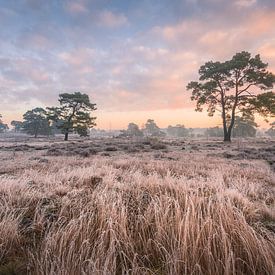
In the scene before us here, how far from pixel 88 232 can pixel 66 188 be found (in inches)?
96.8

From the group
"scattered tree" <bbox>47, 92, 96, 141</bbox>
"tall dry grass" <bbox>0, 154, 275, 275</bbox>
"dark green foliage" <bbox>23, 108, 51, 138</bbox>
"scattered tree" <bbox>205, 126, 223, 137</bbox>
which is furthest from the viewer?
"scattered tree" <bbox>205, 126, 223, 137</bbox>

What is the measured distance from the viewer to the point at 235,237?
9.67ft

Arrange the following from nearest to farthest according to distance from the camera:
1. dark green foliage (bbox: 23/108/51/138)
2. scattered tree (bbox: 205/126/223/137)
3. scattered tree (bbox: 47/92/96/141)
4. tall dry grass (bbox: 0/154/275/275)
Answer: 1. tall dry grass (bbox: 0/154/275/275)
2. scattered tree (bbox: 47/92/96/141)
3. dark green foliage (bbox: 23/108/51/138)
4. scattered tree (bbox: 205/126/223/137)

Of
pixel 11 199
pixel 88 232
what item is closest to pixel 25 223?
pixel 11 199

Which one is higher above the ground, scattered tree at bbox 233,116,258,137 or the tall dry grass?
scattered tree at bbox 233,116,258,137

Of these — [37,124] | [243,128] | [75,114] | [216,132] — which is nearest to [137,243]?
[75,114]

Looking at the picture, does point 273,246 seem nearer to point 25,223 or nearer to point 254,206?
point 254,206

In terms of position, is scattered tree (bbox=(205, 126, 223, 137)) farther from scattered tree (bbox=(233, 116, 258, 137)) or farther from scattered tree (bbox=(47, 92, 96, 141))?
scattered tree (bbox=(47, 92, 96, 141))

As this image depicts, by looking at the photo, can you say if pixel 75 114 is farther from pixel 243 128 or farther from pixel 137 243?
pixel 243 128

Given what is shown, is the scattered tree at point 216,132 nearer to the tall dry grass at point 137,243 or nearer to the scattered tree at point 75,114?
the scattered tree at point 75,114

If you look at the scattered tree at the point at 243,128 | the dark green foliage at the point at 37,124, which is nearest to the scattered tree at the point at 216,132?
the scattered tree at the point at 243,128

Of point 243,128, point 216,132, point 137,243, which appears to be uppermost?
point 243,128

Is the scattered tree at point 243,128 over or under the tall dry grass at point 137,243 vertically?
over

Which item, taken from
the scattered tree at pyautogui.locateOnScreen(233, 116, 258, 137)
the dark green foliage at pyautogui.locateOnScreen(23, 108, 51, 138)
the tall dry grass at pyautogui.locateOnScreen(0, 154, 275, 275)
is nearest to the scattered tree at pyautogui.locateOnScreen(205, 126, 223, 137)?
the scattered tree at pyautogui.locateOnScreen(233, 116, 258, 137)
